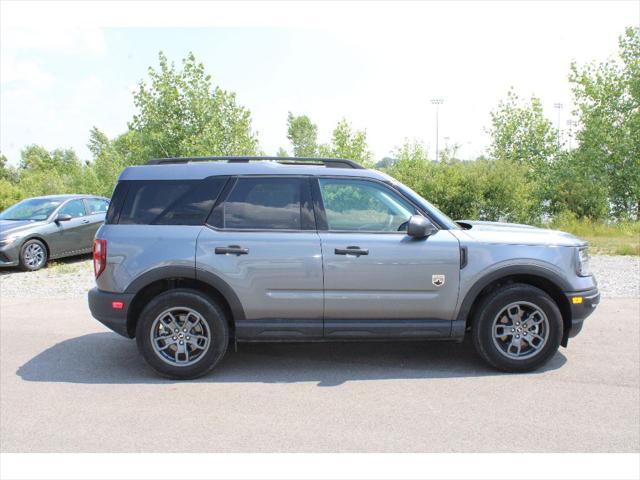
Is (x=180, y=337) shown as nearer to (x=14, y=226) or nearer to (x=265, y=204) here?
(x=265, y=204)

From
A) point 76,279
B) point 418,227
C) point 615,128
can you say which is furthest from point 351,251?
point 615,128

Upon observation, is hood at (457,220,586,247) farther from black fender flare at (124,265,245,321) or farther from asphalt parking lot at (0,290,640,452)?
black fender flare at (124,265,245,321)

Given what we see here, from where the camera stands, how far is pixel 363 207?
5.14 metres

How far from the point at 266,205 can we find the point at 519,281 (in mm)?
2519

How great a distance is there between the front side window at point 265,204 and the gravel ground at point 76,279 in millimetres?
5015

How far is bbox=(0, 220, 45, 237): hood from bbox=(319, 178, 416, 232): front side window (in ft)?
28.5

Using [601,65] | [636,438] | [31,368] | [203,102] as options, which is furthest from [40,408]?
[601,65]

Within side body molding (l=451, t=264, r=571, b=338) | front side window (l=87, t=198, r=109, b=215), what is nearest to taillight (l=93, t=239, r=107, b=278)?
side body molding (l=451, t=264, r=571, b=338)

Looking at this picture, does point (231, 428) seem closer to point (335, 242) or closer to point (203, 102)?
point (335, 242)

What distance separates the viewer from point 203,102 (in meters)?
21.1

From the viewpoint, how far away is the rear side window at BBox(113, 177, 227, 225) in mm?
5090

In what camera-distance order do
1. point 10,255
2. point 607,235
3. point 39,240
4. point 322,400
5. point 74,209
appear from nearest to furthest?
point 322,400
point 10,255
point 39,240
point 74,209
point 607,235

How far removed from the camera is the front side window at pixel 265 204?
507cm

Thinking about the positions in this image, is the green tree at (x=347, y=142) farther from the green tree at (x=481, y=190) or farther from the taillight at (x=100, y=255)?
the taillight at (x=100, y=255)
